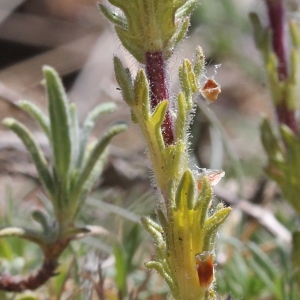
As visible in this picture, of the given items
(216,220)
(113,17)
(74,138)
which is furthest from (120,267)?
(113,17)

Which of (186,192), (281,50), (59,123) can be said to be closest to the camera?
(186,192)

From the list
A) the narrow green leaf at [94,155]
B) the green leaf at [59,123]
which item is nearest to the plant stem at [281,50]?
the narrow green leaf at [94,155]

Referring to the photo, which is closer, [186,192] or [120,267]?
[186,192]

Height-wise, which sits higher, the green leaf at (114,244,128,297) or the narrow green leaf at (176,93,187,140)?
the narrow green leaf at (176,93,187,140)

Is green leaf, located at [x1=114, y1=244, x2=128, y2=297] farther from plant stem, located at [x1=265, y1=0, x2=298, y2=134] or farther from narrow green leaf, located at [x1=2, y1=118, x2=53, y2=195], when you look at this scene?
plant stem, located at [x1=265, y1=0, x2=298, y2=134]

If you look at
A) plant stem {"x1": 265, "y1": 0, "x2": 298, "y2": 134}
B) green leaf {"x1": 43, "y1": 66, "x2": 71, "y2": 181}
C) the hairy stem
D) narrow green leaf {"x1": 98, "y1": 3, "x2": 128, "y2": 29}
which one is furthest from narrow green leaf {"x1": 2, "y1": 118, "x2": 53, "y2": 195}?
plant stem {"x1": 265, "y1": 0, "x2": 298, "y2": 134}

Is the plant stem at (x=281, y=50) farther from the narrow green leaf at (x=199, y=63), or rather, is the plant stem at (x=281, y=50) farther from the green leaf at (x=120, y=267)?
the narrow green leaf at (x=199, y=63)

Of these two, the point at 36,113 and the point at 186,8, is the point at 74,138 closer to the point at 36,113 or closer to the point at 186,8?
the point at 36,113
